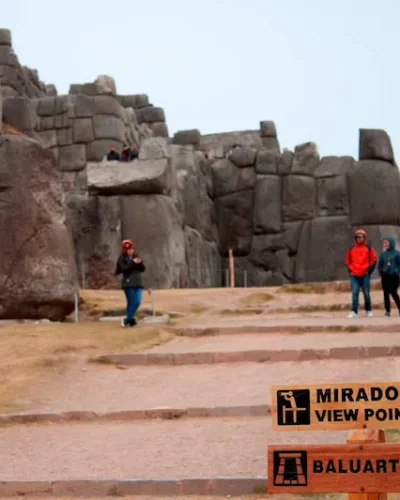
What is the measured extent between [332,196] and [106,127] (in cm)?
724

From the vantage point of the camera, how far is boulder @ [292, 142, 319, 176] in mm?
27938

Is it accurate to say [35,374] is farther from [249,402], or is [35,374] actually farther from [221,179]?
[221,179]

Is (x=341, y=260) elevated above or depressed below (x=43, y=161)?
below

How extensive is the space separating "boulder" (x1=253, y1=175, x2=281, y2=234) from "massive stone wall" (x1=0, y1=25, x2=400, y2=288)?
3 cm

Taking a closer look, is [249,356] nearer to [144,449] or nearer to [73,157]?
[144,449]

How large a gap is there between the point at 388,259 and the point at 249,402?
252 inches

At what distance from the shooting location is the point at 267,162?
28.5 meters

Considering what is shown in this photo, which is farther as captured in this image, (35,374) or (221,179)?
(221,179)

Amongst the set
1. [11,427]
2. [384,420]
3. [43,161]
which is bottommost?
[11,427]

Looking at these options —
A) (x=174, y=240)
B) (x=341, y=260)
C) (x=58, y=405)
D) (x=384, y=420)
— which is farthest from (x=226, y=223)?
(x=384, y=420)

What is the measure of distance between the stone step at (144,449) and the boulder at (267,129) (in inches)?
1029

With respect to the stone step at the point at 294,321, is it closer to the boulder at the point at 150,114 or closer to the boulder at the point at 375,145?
the boulder at the point at 375,145

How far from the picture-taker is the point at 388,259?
14.8 m

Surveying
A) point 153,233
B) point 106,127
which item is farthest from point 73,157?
point 153,233
